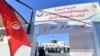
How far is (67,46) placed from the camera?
5.30 m

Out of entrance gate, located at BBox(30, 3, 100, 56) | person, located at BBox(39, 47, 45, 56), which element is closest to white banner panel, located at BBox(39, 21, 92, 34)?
entrance gate, located at BBox(30, 3, 100, 56)

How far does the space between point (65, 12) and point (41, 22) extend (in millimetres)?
562

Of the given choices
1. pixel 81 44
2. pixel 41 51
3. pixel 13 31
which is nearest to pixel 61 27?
pixel 81 44

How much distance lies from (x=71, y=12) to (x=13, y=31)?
154cm

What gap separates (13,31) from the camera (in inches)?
164

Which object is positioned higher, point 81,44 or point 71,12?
point 71,12

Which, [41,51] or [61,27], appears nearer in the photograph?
[61,27]

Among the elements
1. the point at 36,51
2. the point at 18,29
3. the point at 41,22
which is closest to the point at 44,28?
the point at 41,22

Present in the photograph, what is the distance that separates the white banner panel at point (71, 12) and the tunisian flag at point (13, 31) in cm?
109

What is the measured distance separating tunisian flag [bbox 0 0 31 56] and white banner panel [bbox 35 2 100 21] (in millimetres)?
1092

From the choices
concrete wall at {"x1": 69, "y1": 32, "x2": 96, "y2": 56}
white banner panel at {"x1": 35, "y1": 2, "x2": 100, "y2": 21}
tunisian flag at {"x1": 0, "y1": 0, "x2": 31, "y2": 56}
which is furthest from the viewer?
white banner panel at {"x1": 35, "y1": 2, "x2": 100, "y2": 21}

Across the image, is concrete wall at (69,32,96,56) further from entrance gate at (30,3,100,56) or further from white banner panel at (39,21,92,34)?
white banner panel at (39,21,92,34)

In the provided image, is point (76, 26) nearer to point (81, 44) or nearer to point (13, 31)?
point (81, 44)

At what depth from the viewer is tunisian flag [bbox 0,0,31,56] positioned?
4074mm
